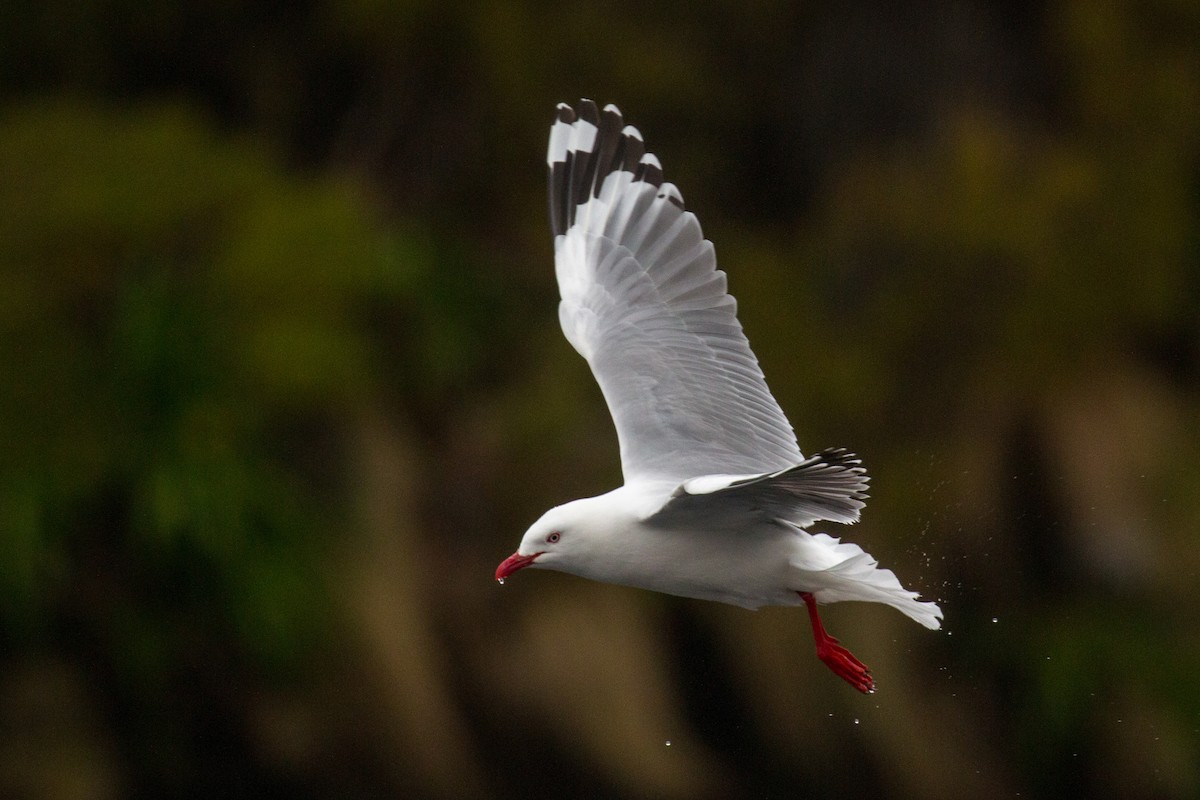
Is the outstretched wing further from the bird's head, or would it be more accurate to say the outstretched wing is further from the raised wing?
the raised wing

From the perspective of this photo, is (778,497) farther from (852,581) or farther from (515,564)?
(515,564)

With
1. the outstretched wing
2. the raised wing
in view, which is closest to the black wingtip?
the raised wing

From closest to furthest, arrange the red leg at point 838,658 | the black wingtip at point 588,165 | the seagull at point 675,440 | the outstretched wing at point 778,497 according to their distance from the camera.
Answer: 1. the outstretched wing at point 778,497
2. the seagull at point 675,440
3. the red leg at point 838,658
4. the black wingtip at point 588,165

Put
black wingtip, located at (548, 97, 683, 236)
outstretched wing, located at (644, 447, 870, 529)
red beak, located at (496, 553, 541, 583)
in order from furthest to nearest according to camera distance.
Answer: black wingtip, located at (548, 97, 683, 236)
red beak, located at (496, 553, 541, 583)
outstretched wing, located at (644, 447, 870, 529)

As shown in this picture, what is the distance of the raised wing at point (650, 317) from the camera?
5441 mm

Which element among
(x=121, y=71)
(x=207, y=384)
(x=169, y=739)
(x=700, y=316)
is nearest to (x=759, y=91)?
(x=121, y=71)

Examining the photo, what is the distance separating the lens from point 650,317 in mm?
5738

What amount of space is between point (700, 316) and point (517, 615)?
3.26 metres

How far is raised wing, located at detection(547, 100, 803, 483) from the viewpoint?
17.9 feet

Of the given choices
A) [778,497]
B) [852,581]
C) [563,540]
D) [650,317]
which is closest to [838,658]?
[852,581]

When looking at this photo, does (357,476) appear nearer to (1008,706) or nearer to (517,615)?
(517,615)

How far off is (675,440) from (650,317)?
459 millimetres

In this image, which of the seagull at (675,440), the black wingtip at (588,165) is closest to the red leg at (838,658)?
the seagull at (675,440)

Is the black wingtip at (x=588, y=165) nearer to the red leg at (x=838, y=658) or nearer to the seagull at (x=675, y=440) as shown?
the seagull at (x=675, y=440)
